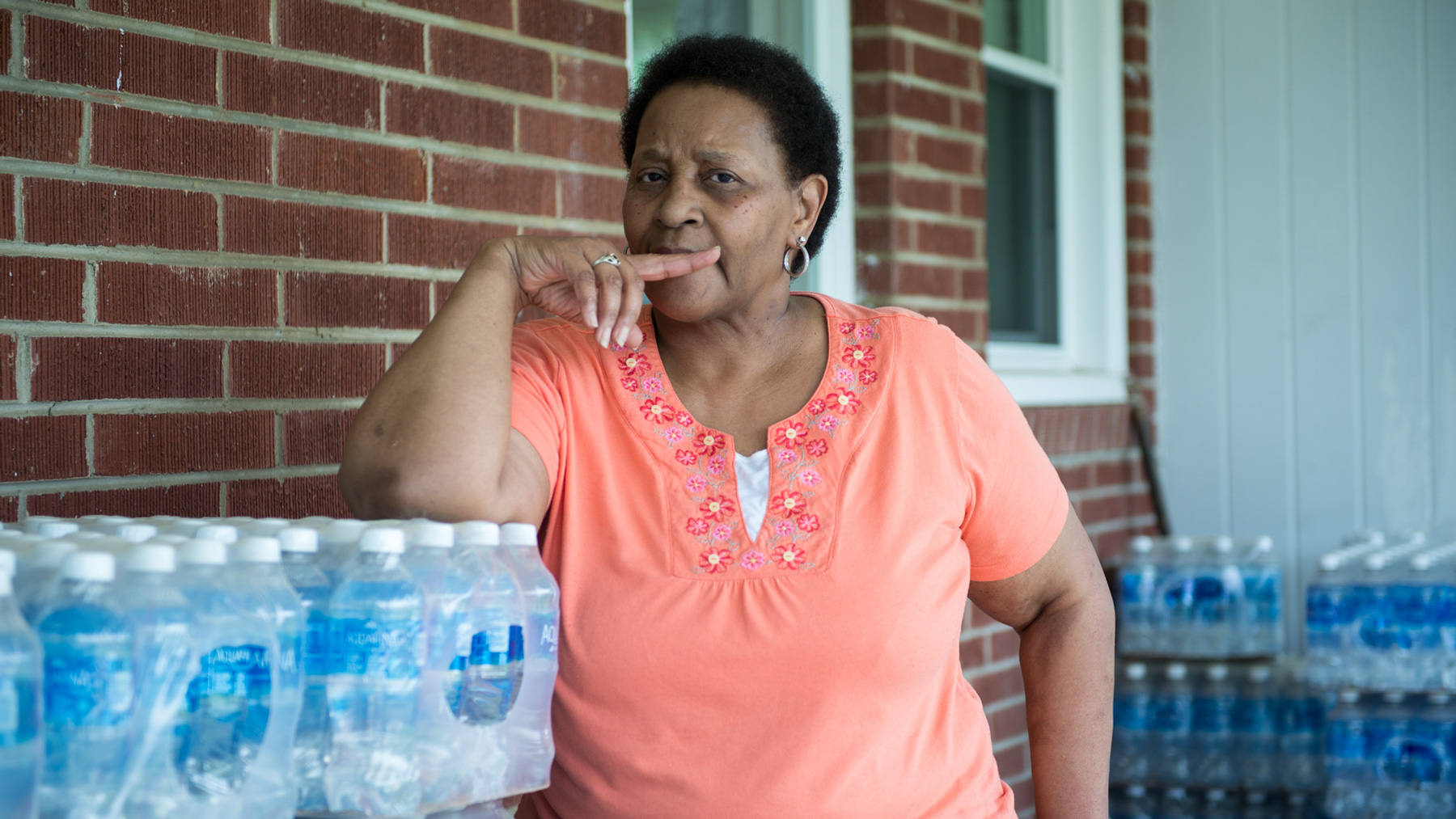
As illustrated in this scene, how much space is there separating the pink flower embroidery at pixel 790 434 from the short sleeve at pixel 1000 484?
0.24m

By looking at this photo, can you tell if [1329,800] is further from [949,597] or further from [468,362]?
[468,362]

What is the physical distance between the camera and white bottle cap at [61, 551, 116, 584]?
1151mm

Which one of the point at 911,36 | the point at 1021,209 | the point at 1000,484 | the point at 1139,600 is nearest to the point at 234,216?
the point at 1000,484

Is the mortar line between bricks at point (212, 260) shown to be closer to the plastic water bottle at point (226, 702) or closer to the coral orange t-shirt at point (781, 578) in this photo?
the coral orange t-shirt at point (781, 578)

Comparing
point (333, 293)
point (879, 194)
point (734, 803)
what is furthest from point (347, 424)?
point (879, 194)

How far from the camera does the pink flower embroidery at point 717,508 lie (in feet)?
5.87

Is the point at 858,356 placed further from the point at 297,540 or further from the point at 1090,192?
the point at 1090,192

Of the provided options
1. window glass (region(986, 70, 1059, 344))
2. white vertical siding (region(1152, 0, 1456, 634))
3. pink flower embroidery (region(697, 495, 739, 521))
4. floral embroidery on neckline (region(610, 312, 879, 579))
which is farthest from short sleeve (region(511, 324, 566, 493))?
white vertical siding (region(1152, 0, 1456, 634))

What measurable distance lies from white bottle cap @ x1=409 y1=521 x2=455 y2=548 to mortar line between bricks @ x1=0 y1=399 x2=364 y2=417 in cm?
76

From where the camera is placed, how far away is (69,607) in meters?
1.16

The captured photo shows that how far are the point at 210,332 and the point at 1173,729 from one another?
10.9ft

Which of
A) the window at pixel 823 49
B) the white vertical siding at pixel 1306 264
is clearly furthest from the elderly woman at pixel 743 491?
the white vertical siding at pixel 1306 264

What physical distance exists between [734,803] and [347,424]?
1.01 m

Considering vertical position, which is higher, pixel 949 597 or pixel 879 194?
pixel 879 194
